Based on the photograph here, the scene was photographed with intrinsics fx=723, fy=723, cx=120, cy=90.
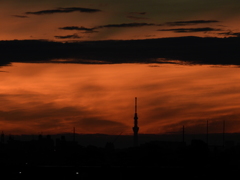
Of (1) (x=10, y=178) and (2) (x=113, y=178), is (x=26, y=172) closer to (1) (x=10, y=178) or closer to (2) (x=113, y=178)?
(1) (x=10, y=178)

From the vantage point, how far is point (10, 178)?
→ 493 feet

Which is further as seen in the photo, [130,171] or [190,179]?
[130,171]

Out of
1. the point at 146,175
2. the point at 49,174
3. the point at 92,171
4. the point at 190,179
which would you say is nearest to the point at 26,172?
the point at 49,174

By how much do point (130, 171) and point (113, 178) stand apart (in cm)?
810

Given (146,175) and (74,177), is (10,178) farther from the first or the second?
(146,175)

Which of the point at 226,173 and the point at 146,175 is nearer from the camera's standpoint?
the point at 146,175

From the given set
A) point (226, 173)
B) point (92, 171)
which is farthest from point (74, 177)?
point (226, 173)

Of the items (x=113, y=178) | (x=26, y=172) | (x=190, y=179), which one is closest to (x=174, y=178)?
(x=190, y=179)

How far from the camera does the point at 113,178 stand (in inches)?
5802

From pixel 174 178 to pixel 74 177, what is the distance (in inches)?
815

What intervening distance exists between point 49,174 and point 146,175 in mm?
21447

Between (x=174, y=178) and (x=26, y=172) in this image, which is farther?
(x=26, y=172)

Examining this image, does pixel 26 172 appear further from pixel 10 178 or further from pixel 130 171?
pixel 130 171

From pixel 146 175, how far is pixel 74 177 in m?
15.1
